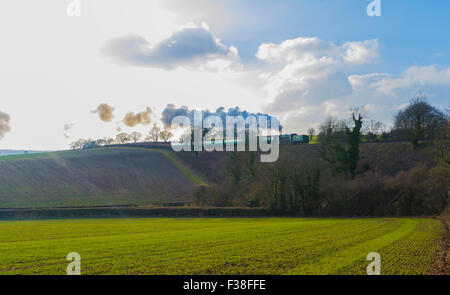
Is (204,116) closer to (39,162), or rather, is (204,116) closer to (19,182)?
(39,162)

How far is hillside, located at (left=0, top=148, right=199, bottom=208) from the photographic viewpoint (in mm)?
60719

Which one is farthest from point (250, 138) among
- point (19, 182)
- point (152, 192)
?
point (19, 182)

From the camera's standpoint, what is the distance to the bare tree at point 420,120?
244 ft

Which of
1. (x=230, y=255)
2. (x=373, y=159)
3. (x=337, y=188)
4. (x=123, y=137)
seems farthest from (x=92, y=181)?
(x=123, y=137)

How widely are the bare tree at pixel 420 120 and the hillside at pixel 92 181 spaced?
161ft

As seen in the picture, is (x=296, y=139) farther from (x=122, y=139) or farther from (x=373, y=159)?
(x=122, y=139)

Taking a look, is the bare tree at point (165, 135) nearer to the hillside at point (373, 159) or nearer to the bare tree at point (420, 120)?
the hillside at point (373, 159)

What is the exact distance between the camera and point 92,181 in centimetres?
7275

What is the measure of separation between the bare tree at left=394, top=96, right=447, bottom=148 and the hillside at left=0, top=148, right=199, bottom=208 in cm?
4914

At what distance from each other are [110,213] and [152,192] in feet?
56.1

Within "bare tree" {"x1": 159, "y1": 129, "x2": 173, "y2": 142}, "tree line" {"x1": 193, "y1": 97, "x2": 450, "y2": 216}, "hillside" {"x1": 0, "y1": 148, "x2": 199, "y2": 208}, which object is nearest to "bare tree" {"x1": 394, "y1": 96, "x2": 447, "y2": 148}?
"tree line" {"x1": 193, "y1": 97, "x2": 450, "y2": 216}

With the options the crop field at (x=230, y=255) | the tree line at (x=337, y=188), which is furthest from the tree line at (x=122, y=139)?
the crop field at (x=230, y=255)

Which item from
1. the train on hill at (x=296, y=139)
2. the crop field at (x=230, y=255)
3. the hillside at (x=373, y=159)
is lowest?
the crop field at (x=230, y=255)
